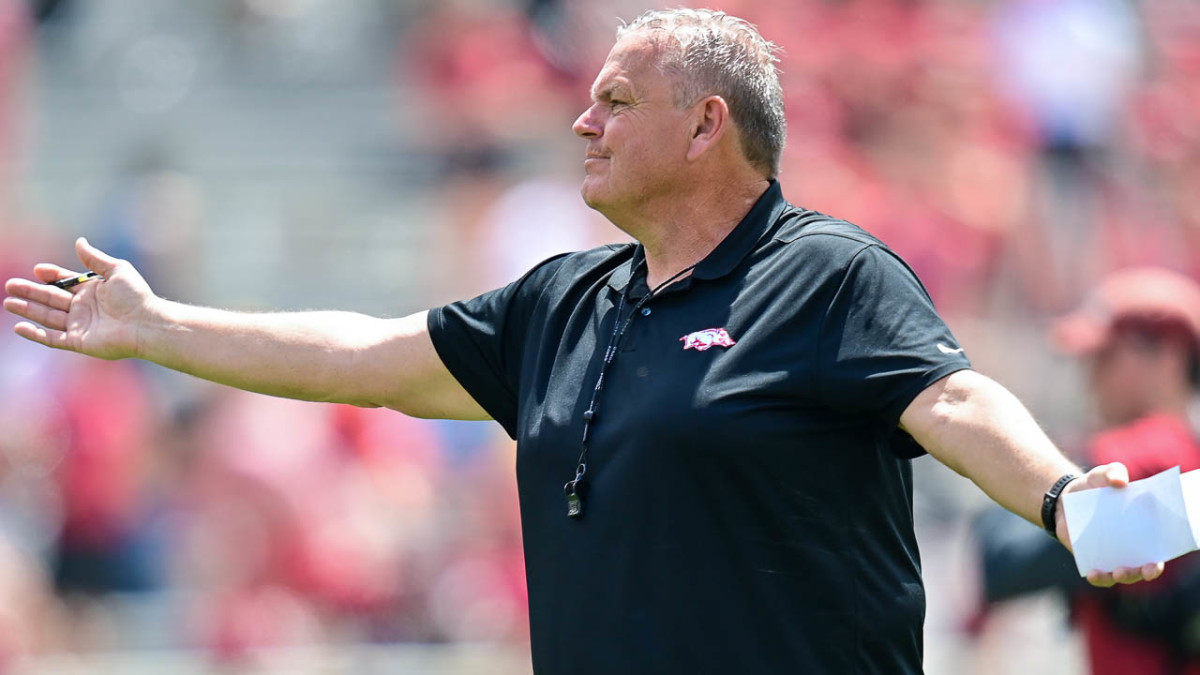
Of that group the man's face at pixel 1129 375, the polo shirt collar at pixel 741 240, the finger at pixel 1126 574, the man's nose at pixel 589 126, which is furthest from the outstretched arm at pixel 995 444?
the man's face at pixel 1129 375

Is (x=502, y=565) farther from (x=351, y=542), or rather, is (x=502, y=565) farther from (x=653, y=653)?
(x=653, y=653)

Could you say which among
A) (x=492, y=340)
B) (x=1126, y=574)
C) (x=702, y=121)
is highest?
(x=702, y=121)

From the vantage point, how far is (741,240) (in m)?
3.10

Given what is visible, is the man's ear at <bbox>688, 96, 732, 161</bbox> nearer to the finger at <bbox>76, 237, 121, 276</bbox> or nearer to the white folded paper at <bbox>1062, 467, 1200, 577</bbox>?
the white folded paper at <bbox>1062, 467, 1200, 577</bbox>

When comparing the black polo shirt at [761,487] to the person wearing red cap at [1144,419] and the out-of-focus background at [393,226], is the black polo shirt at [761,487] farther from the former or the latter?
the out-of-focus background at [393,226]

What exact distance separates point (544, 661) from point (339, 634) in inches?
150

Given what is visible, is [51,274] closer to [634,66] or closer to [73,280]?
[73,280]

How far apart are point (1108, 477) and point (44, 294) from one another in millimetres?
2169

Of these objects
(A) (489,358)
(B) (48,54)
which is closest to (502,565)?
(A) (489,358)

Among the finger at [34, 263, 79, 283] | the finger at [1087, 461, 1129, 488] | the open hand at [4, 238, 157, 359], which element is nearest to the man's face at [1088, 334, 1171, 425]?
the finger at [1087, 461, 1129, 488]

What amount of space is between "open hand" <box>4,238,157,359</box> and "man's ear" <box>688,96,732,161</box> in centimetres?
119

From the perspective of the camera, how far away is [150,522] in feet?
23.5

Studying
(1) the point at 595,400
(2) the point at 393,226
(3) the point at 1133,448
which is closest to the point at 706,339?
(1) the point at 595,400

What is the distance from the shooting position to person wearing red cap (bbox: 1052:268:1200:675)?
4145 millimetres
